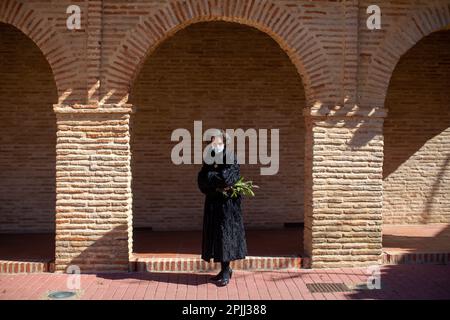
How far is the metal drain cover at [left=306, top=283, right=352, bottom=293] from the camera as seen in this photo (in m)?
6.82

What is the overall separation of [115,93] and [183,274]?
262cm

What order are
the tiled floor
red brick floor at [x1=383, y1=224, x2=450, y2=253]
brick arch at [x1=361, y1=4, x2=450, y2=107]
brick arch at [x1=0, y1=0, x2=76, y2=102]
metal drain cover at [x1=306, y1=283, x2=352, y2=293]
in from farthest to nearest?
red brick floor at [x1=383, y1=224, x2=450, y2=253], the tiled floor, brick arch at [x1=361, y1=4, x2=450, y2=107], brick arch at [x1=0, y1=0, x2=76, y2=102], metal drain cover at [x1=306, y1=283, x2=352, y2=293]

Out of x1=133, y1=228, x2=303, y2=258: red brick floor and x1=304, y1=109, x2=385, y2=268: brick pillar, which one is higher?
x1=304, y1=109, x2=385, y2=268: brick pillar

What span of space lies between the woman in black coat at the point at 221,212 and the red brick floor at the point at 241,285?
389 mm

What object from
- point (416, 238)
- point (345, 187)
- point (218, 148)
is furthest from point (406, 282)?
point (218, 148)

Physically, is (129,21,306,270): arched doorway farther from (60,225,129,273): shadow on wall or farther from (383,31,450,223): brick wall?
(60,225,129,273): shadow on wall

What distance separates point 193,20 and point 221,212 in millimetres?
2625

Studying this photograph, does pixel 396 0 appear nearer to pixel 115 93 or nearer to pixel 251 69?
pixel 251 69

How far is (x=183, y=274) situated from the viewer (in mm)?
7578

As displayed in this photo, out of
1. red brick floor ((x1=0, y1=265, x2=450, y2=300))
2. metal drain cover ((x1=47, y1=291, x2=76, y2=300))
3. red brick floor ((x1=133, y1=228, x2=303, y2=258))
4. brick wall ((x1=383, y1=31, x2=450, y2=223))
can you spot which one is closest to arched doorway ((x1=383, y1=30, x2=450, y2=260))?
brick wall ((x1=383, y1=31, x2=450, y2=223))

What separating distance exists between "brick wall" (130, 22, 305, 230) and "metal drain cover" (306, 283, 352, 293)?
3.24 meters

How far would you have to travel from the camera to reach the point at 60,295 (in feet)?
21.6

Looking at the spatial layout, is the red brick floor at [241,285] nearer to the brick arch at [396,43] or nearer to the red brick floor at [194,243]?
the red brick floor at [194,243]

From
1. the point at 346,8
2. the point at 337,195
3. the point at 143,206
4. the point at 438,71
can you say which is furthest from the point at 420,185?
the point at 143,206
